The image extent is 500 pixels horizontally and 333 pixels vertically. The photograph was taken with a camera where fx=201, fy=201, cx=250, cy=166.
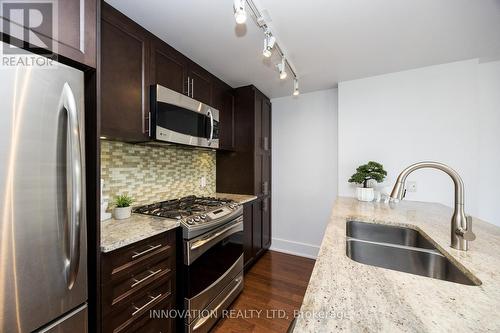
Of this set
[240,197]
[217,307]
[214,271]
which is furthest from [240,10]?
[217,307]

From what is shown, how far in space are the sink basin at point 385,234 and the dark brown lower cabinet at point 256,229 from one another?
125 centimetres

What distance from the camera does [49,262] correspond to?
828 mm

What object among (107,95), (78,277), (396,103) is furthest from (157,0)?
(396,103)

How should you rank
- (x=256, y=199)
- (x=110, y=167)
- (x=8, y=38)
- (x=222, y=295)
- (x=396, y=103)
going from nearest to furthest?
(x=8, y=38)
(x=110, y=167)
(x=222, y=295)
(x=396, y=103)
(x=256, y=199)

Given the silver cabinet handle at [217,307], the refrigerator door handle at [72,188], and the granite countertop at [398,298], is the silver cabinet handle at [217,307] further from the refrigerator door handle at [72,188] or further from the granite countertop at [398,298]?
the granite countertop at [398,298]

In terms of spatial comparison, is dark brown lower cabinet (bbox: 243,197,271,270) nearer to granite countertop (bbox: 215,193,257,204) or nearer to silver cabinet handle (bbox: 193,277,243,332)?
granite countertop (bbox: 215,193,257,204)

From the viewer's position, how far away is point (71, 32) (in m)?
0.92

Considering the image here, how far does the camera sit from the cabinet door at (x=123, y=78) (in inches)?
51.9

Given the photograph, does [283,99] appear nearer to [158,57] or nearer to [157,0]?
[158,57]

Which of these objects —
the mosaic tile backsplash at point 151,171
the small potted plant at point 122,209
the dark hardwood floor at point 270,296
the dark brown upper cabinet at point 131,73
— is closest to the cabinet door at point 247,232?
the dark hardwood floor at point 270,296

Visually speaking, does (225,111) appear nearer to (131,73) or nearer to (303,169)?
(131,73)

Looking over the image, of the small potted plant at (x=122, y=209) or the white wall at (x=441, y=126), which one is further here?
the white wall at (x=441, y=126)

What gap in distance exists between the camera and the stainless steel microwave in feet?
5.13

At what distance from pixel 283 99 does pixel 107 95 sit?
2449 millimetres
